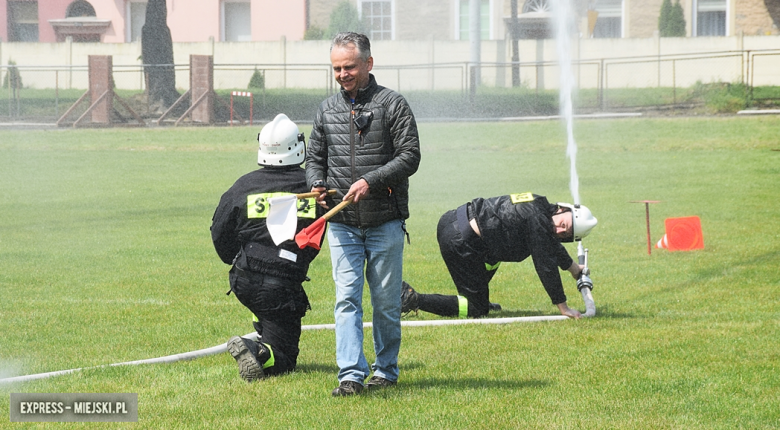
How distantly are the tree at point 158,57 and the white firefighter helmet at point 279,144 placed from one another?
26.6 meters

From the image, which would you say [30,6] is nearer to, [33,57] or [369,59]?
[33,57]

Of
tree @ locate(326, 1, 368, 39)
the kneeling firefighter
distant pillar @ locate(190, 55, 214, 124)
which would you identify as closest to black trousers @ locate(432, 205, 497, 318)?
the kneeling firefighter

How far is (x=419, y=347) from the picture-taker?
6.82 m

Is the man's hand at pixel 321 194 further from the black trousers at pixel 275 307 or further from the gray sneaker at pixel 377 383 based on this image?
the gray sneaker at pixel 377 383

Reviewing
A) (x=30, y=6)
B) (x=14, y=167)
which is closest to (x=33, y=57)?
(x=30, y=6)

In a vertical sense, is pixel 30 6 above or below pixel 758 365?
above

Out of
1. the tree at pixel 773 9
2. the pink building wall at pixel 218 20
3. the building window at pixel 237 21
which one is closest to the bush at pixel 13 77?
the pink building wall at pixel 218 20

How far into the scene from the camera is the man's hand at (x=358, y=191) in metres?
5.25

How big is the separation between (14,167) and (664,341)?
59.5 ft

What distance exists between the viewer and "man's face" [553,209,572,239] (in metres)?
7.57

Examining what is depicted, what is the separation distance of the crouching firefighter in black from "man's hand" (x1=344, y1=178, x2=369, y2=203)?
73cm

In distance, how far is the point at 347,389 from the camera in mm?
5492

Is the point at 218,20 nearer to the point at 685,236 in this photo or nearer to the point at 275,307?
the point at 685,236

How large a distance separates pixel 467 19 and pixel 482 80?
7.26 m
